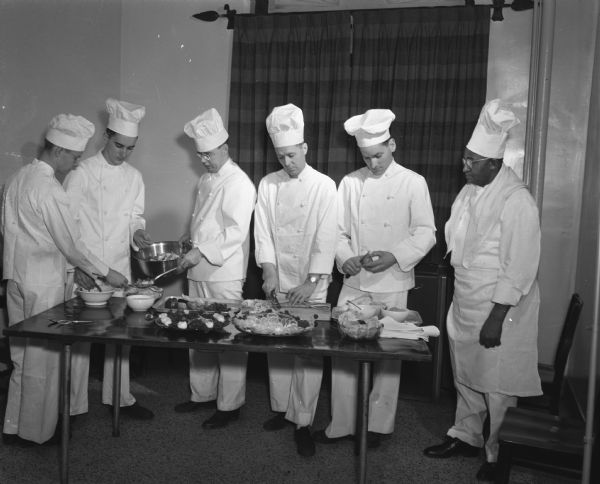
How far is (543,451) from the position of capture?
241 centimetres

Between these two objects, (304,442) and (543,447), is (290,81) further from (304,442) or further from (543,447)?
(543,447)

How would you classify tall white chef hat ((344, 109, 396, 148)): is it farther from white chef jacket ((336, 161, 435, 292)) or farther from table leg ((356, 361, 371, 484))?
table leg ((356, 361, 371, 484))

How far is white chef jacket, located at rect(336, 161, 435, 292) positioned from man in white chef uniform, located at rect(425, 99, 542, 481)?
27cm

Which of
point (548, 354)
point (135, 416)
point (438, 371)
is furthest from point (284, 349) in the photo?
point (548, 354)

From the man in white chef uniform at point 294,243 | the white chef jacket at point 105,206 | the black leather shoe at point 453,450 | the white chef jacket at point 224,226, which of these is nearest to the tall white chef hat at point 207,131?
the white chef jacket at point 224,226

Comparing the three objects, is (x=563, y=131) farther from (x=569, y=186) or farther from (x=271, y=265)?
(x=271, y=265)

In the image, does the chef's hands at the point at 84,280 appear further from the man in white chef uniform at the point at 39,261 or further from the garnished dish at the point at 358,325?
the garnished dish at the point at 358,325

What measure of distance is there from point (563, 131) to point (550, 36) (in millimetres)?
618

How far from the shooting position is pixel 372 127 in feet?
10.6

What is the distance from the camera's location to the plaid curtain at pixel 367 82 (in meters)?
4.13

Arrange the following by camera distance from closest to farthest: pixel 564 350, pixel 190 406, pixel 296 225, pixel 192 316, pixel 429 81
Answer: pixel 192 316, pixel 564 350, pixel 296 225, pixel 190 406, pixel 429 81

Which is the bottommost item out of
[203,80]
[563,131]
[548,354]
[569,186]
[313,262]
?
[548,354]

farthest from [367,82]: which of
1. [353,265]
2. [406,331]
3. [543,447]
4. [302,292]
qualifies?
[543,447]

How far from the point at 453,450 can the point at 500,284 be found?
0.94 metres
